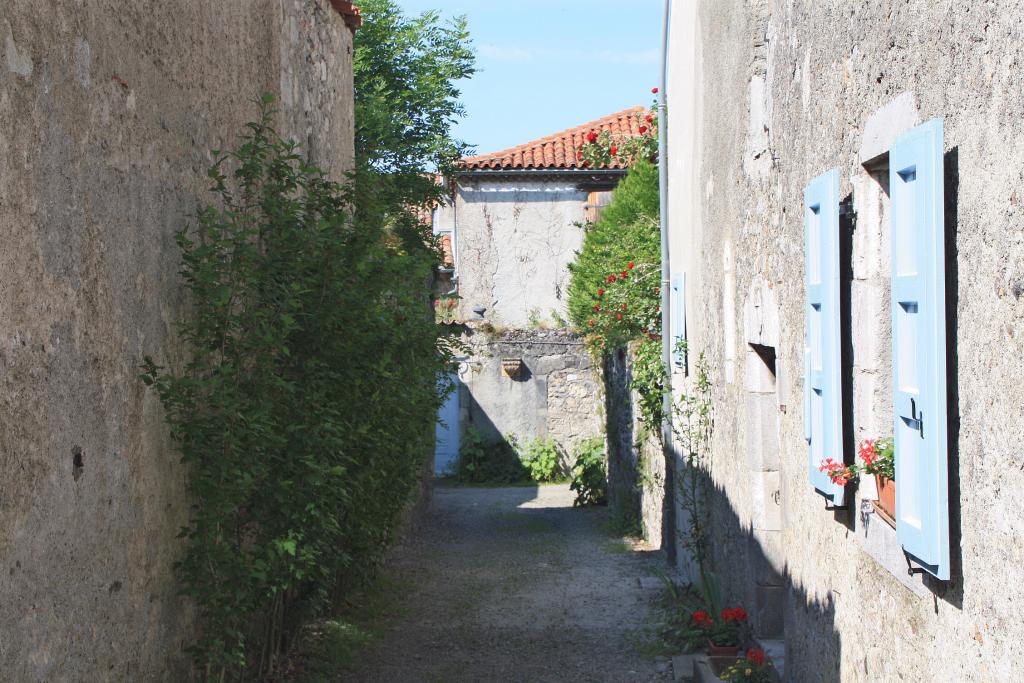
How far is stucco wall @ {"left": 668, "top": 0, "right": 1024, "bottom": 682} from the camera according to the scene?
2473 millimetres

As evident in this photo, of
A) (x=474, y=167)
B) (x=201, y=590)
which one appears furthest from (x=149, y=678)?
(x=474, y=167)

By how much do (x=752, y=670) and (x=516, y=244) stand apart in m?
15.2

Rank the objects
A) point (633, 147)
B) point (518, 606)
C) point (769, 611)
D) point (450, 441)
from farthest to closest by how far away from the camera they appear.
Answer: point (450, 441) → point (633, 147) → point (518, 606) → point (769, 611)

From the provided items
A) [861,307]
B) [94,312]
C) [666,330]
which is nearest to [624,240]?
[666,330]

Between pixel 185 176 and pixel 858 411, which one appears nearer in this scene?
Result: pixel 858 411

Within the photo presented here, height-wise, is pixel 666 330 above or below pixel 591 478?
above

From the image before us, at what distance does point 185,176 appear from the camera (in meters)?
4.40

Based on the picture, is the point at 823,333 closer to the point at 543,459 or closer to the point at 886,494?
the point at 886,494

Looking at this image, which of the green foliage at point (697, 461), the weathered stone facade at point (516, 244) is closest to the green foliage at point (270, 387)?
the green foliage at point (697, 461)

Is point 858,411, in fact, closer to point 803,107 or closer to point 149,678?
point 803,107

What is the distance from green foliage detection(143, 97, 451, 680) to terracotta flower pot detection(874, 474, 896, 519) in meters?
2.02

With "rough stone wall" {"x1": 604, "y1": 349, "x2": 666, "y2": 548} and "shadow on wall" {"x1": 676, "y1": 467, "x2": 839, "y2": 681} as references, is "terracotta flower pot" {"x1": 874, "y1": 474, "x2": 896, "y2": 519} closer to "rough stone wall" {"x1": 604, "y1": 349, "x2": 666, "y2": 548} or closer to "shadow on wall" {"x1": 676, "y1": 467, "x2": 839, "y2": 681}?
"shadow on wall" {"x1": 676, "y1": 467, "x2": 839, "y2": 681}

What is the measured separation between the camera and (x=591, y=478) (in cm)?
1450

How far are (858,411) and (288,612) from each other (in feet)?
10.8
